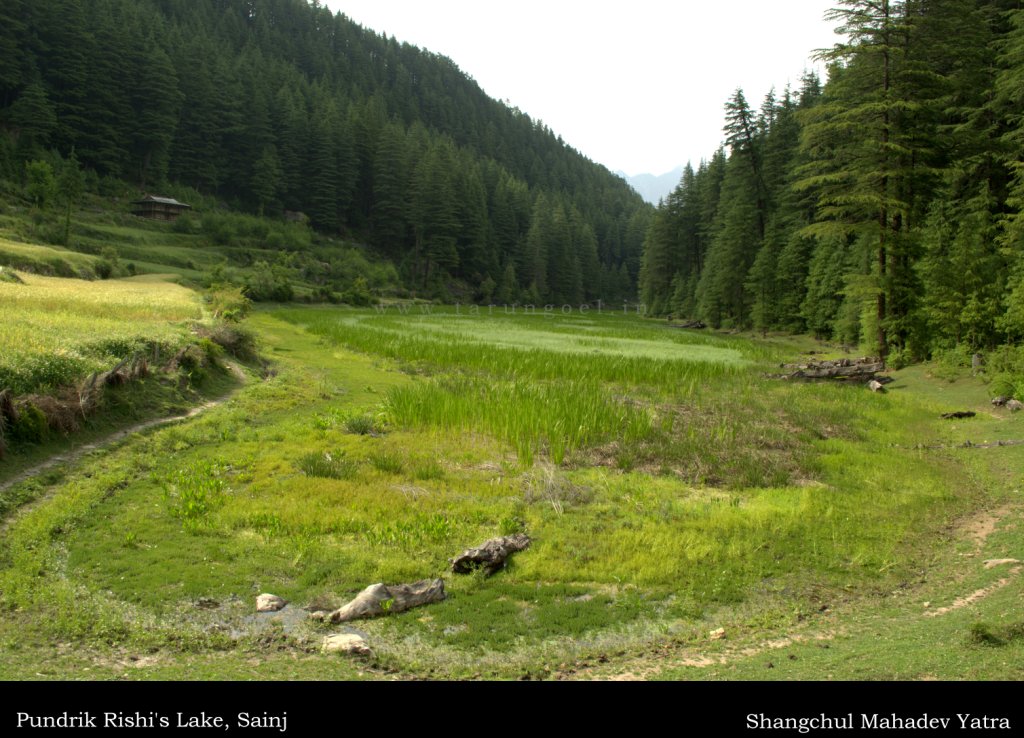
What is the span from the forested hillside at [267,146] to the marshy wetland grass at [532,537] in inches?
2478

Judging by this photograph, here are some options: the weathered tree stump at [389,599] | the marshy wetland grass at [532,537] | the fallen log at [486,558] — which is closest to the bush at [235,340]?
the marshy wetland grass at [532,537]

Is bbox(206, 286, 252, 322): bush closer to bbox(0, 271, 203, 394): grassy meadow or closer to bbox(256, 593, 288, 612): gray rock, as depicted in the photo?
bbox(0, 271, 203, 394): grassy meadow

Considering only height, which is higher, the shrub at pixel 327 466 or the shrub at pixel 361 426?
the shrub at pixel 361 426

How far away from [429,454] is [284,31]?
177909 millimetres

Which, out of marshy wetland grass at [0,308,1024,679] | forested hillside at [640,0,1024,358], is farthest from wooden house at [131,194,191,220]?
forested hillside at [640,0,1024,358]

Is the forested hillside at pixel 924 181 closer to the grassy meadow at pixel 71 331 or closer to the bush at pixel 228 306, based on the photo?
the grassy meadow at pixel 71 331

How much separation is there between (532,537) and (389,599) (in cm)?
283

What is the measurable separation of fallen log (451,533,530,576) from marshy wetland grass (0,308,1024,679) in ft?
0.72

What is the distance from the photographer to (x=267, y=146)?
86.9 metres

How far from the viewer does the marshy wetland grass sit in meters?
6.25

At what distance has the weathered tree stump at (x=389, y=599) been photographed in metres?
7.01

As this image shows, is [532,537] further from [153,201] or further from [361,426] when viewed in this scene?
[153,201]

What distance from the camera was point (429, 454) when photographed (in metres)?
13.5
